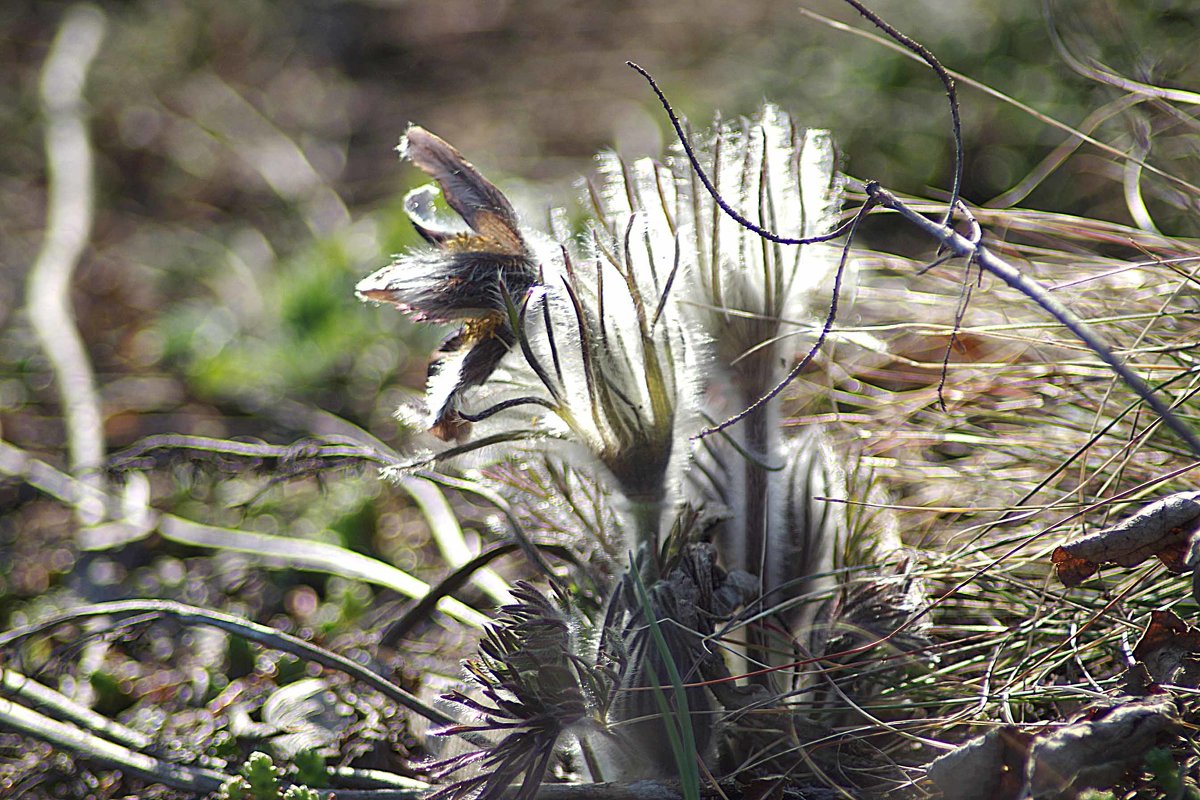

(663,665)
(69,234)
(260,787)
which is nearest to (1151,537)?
(663,665)

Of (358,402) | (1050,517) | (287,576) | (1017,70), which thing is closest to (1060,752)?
(1050,517)

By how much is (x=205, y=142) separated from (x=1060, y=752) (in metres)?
3.46

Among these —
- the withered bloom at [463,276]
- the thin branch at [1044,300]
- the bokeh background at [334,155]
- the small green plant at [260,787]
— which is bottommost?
the small green plant at [260,787]

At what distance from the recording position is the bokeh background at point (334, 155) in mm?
1869

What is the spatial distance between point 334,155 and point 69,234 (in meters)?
0.93

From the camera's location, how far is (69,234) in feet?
9.32

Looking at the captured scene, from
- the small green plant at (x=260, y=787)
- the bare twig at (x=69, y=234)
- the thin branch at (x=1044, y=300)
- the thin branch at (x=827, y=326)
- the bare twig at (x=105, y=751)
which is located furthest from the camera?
the bare twig at (x=69, y=234)

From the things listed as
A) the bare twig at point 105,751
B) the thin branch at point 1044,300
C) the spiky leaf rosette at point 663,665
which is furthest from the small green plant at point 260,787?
the thin branch at point 1044,300

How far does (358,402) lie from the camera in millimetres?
2203

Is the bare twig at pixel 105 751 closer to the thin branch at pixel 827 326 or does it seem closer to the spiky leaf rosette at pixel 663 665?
the spiky leaf rosette at pixel 663 665

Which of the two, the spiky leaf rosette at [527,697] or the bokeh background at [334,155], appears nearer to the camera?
the spiky leaf rosette at [527,697]

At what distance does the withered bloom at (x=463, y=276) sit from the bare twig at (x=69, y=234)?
111 cm

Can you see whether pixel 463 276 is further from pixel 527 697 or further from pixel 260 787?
pixel 260 787

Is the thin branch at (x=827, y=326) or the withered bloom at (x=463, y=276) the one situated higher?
the withered bloom at (x=463, y=276)
